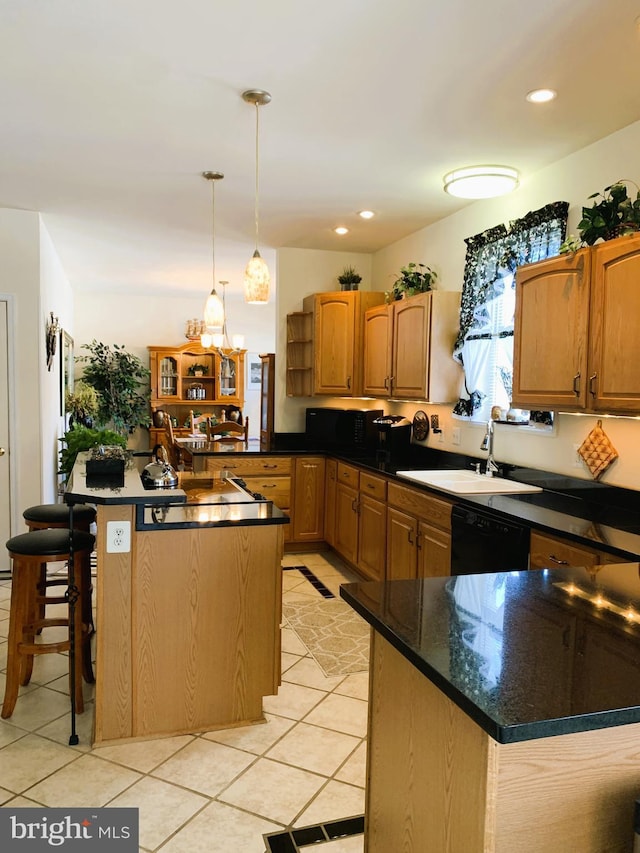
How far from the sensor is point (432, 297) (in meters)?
4.19

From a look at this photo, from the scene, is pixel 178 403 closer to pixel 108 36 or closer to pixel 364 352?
pixel 364 352

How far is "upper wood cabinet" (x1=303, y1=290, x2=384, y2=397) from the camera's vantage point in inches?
207

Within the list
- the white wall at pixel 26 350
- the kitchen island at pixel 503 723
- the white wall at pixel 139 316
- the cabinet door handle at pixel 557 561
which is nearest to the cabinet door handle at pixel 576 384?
the cabinet door handle at pixel 557 561

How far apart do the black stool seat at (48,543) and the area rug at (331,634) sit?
4.56 ft

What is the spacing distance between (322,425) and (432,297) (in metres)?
1.71

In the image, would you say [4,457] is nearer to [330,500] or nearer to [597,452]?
[330,500]

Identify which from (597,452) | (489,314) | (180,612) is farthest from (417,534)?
(180,612)

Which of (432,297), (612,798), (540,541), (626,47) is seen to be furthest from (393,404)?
(612,798)

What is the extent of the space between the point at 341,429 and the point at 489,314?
1827mm

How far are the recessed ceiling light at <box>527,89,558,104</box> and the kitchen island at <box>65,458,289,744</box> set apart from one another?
208 centimetres

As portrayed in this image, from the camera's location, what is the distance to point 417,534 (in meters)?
3.64

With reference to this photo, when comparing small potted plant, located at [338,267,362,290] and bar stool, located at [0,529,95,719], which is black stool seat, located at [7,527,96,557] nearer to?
bar stool, located at [0,529,95,719]

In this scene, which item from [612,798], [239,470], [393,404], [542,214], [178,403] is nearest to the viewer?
[612,798]

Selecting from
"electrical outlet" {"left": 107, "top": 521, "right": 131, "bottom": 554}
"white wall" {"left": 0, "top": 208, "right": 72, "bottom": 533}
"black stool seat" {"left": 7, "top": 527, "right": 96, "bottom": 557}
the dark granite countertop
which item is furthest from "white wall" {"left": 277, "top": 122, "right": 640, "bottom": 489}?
"black stool seat" {"left": 7, "top": 527, "right": 96, "bottom": 557}
